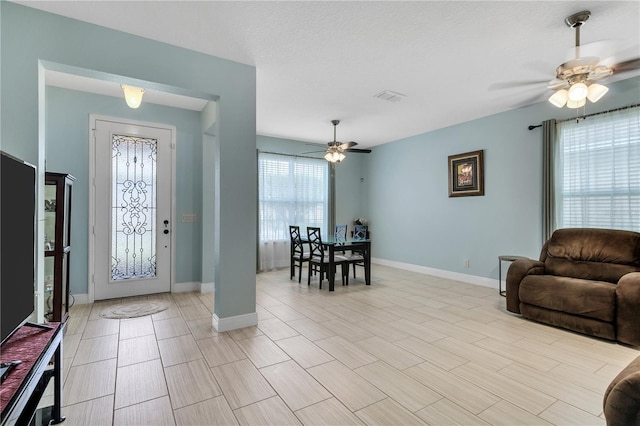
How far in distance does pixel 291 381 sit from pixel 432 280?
12.6 ft

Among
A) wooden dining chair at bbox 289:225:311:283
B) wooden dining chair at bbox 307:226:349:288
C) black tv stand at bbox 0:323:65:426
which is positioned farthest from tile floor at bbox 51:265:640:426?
wooden dining chair at bbox 289:225:311:283

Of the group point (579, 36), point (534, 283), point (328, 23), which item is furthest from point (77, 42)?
point (534, 283)

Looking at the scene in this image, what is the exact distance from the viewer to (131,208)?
13.6 feet

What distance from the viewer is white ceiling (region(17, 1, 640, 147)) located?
7.38ft

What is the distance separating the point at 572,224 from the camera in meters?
3.91

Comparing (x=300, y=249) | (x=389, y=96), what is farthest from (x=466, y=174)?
(x=300, y=249)

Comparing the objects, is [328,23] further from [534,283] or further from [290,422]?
[534,283]

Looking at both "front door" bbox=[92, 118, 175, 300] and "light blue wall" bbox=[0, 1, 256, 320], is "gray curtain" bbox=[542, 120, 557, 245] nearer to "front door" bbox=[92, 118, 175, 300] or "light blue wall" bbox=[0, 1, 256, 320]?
A: "light blue wall" bbox=[0, 1, 256, 320]

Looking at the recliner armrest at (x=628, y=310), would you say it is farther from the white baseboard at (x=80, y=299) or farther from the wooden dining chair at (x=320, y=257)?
the white baseboard at (x=80, y=299)

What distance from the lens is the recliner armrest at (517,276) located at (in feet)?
11.2

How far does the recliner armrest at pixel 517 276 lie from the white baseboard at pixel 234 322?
9.47 ft

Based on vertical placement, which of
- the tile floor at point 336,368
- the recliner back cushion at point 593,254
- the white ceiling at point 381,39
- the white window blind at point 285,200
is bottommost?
the tile floor at point 336,368

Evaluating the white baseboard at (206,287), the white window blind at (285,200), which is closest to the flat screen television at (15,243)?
the white baseboard at (206,287)

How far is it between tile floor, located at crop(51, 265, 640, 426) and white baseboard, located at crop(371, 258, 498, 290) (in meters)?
1.32
